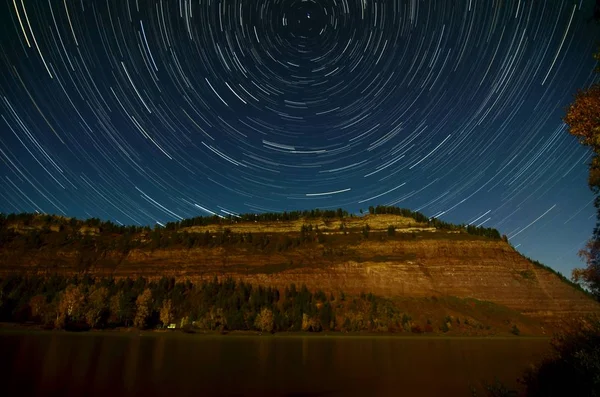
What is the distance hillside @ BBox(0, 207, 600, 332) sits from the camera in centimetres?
10762

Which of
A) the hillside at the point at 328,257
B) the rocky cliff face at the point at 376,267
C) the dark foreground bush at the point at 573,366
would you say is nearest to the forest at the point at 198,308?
the hillside at the point at 328,257

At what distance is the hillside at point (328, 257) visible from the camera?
107625mm

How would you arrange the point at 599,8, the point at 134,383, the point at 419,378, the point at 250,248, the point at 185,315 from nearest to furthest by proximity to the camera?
the point at 599,8, the point at 134,383, the point at 419,378, the point at 185,315, the point at 250,248

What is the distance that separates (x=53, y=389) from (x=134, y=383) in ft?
13.0

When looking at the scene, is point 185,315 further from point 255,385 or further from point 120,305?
point 255,385

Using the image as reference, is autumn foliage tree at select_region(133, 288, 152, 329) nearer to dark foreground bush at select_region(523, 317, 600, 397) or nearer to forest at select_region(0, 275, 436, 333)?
forest at select_region(0, 275, 436, 333)

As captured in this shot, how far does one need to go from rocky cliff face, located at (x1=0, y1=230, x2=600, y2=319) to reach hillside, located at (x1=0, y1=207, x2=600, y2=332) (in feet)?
1.01

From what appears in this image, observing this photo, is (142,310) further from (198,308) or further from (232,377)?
(232,377)

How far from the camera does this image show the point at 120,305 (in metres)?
101

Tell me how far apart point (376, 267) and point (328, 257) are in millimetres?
16751

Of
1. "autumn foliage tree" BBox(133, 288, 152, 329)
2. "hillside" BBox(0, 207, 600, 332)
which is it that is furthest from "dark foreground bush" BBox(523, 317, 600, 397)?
"hillside" BBox(0, 207, 600, 332)

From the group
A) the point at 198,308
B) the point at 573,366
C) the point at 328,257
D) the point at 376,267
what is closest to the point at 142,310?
the point at 198,308

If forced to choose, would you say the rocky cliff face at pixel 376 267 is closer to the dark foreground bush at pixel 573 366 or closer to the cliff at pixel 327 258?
the cliff at pixel 327 258

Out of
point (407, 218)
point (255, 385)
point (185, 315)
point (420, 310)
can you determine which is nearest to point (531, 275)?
point (420, 310)
